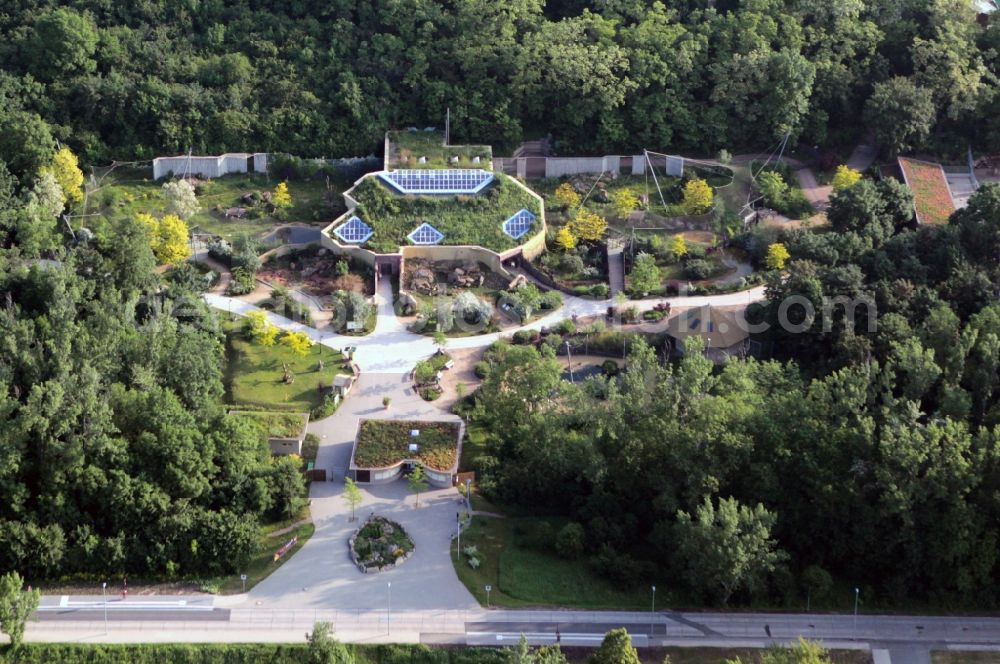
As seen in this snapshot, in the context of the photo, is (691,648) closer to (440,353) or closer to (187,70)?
(440,353)

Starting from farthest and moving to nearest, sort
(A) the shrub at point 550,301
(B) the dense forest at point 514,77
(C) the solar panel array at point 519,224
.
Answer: (B) the dense forest at point 514,77
(C) the solar panel array at point 519,224
(A) the shrub at point 550,301

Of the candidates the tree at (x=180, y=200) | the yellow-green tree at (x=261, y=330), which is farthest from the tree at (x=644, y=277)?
the tree at (x=180, y=200)

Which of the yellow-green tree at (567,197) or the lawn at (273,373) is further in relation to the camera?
the yellow-green tree at (567,197)

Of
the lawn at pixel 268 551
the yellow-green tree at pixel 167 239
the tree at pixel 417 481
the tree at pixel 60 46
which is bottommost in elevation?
the lawn at pixel 268 551

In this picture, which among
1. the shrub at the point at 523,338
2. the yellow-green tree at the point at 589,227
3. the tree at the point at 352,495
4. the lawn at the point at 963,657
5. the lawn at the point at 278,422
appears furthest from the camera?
the yellow-green tree at the point at 589,227

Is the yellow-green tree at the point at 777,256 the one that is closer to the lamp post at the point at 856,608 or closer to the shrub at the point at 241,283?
the lamp post at the point at 856,608

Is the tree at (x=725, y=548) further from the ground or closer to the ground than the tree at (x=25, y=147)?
closer to the ground

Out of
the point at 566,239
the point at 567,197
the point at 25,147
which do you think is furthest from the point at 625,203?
the point at 25,147

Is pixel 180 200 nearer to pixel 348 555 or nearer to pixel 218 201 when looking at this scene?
pixel 218 201
